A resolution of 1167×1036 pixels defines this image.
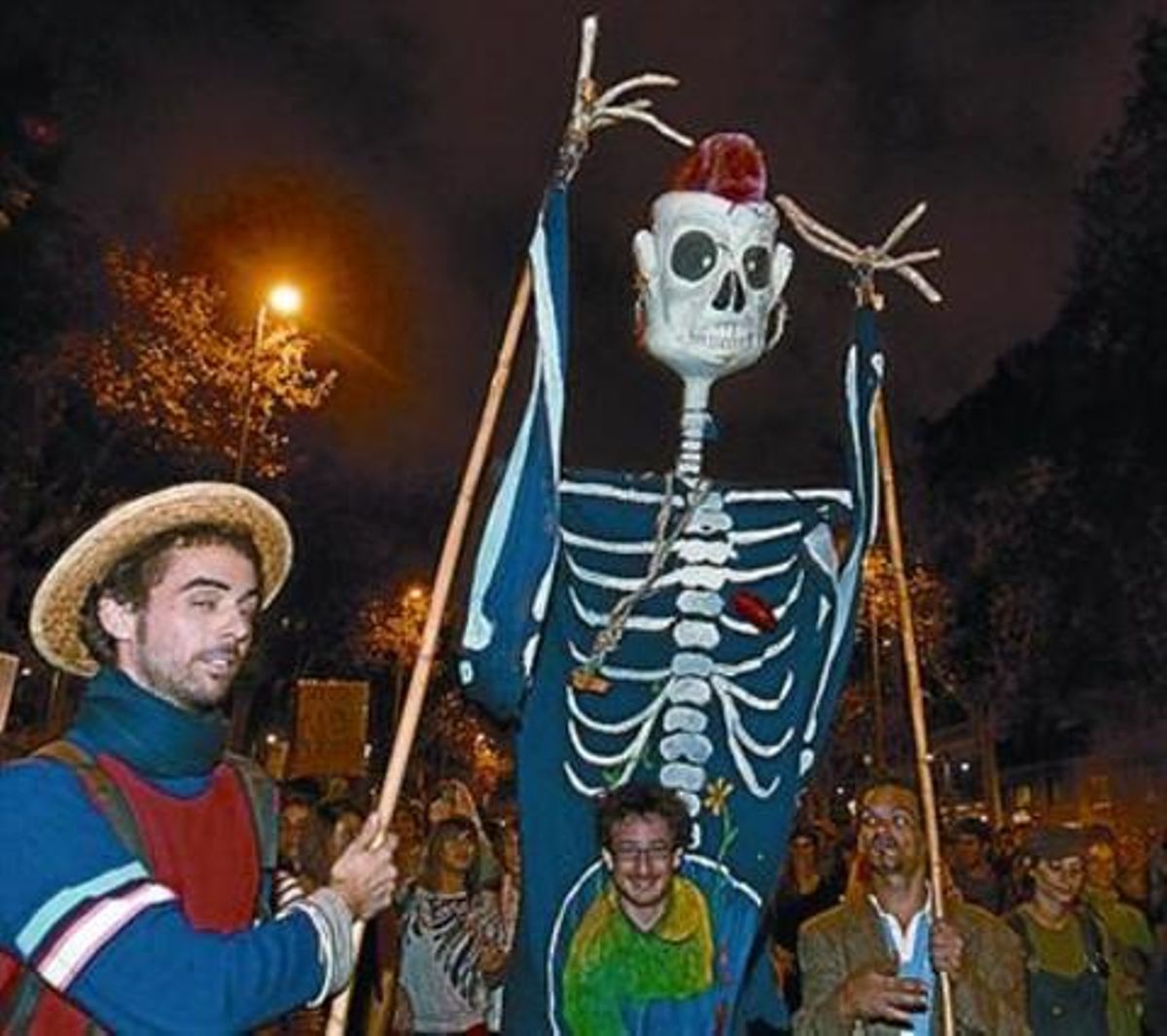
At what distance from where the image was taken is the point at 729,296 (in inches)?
233

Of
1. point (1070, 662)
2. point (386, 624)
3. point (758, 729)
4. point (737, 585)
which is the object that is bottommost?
point (758, 729)

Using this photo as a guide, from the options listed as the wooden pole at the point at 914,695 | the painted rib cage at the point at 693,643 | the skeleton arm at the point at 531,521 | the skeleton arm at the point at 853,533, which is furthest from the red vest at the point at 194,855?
the skeleton arm at the point at 853,533

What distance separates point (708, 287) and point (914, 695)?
5.69 feet

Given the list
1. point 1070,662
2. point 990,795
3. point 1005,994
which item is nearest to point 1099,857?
point 1005,994

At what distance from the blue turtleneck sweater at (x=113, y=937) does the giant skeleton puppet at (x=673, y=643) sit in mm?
2362

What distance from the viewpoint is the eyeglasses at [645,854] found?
484cm

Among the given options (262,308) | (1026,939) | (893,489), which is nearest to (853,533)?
(893,489)

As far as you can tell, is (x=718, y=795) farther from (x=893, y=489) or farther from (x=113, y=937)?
(x=113, y=937)

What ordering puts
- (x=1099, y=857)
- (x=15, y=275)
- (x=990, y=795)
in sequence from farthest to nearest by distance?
(x=990, y=795) < (x=15, y=275) < (x=1099, y=857)

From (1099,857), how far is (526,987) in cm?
541

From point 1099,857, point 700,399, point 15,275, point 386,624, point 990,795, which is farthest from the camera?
point 386,624

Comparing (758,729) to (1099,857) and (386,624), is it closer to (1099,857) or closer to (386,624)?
(1099,857)

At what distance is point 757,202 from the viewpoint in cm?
605

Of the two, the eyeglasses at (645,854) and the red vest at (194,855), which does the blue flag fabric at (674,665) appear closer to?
the eyeglasses at (645,854)
